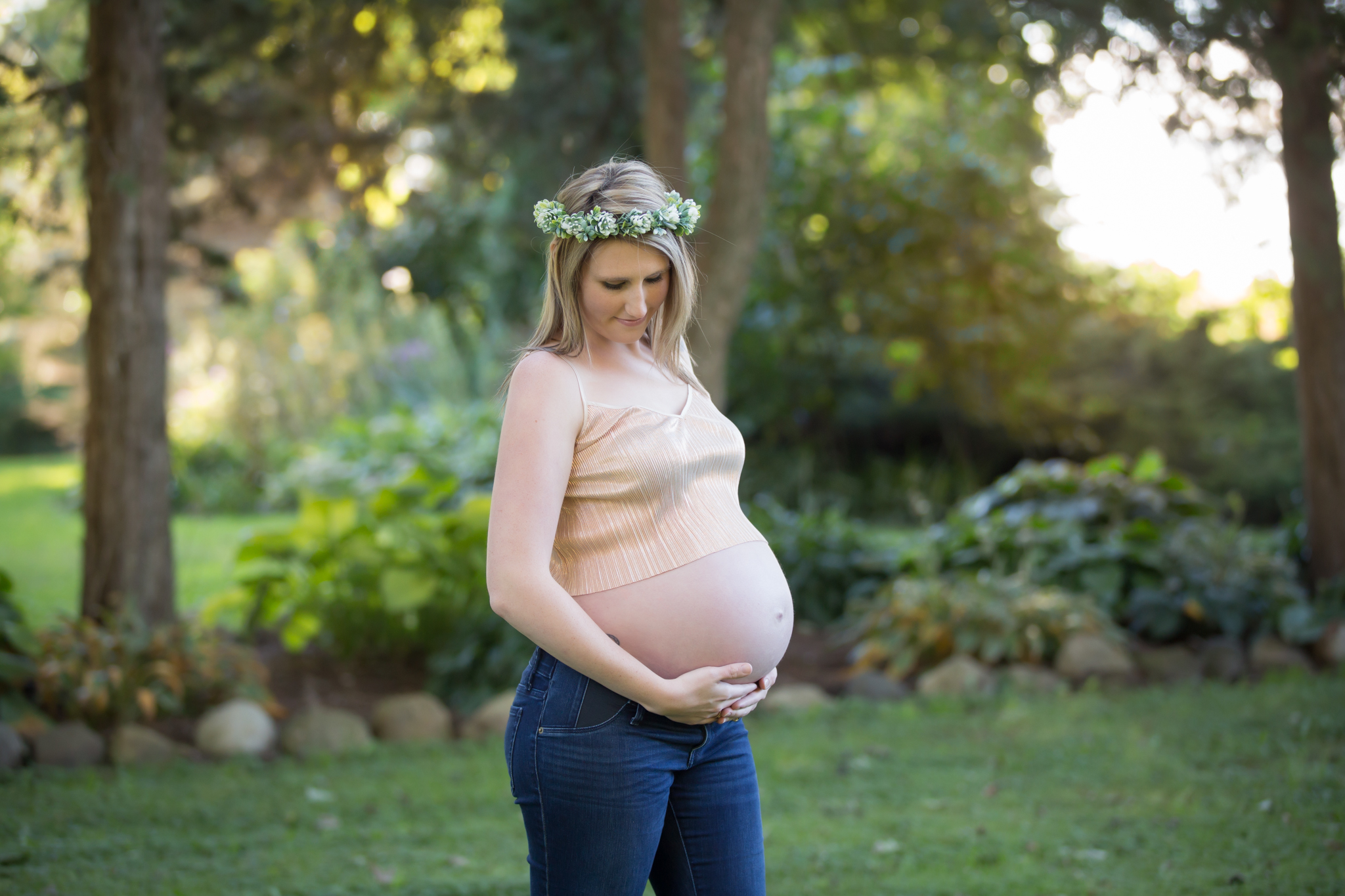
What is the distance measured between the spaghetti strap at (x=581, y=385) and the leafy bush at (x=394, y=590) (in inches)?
133

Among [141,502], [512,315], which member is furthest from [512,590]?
[512,315]

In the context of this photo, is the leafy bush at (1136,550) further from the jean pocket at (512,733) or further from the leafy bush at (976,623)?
the jean pocket at (512,733)

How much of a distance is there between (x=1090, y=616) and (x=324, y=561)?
154 inches

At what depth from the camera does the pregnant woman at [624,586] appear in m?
1.46

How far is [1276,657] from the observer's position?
5035mm

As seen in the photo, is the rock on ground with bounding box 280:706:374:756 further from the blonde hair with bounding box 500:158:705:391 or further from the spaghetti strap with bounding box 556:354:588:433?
the spaghetti strap with bounding box 556:354:588:433

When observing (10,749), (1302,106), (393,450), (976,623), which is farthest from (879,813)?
(393,450)

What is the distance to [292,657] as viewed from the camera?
528 cm

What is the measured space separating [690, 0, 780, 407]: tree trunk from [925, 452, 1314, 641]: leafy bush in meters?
1.83

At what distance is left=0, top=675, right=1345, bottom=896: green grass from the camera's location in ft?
9.43

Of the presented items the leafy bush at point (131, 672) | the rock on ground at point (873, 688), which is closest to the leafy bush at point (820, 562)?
the rock on ground at point (873, 688)

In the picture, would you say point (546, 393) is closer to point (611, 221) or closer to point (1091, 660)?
point (611, 221)

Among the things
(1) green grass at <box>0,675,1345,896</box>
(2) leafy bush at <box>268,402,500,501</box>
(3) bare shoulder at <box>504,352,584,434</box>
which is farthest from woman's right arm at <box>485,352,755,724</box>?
(2) leafy bush at <box>268,402,500,501</box>

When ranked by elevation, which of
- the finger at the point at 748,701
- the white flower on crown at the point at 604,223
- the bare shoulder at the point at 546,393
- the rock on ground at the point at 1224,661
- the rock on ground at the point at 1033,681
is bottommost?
the rock on ground at the point at 1033,681
